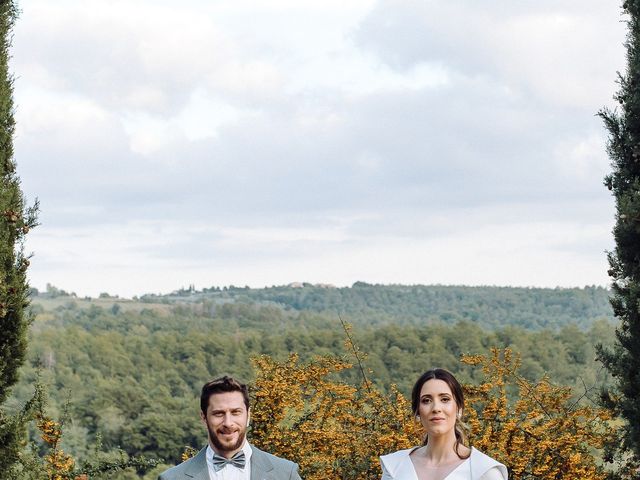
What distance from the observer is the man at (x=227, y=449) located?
3.62 meters

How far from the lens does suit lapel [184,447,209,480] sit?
3.73 meters

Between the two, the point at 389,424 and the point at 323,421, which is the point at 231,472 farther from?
the point at 323,421

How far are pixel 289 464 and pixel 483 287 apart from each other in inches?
4260

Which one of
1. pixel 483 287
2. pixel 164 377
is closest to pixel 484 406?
pixel 164 377

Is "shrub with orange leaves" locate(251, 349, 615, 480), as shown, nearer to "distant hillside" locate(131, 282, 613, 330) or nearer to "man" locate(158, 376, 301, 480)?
"man" locate(158, 376, 301, 480)

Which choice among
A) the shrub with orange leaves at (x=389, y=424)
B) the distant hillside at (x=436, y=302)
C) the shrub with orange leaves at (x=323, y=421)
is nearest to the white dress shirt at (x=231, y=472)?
the shrub with orange leaves at (x=389, y=424)

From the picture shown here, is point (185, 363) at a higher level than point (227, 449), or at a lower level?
lower

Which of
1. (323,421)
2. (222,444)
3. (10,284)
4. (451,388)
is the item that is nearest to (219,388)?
(222,444)

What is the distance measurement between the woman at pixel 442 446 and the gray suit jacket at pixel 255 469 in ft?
1.30

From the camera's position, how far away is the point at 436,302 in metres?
113

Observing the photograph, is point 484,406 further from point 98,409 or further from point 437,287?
point 437,287

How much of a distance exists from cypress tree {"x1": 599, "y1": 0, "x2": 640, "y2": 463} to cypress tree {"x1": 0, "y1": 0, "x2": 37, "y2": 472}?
4972 mm

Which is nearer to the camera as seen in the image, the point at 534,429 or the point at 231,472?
the point at 231,472

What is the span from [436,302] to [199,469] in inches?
4325
